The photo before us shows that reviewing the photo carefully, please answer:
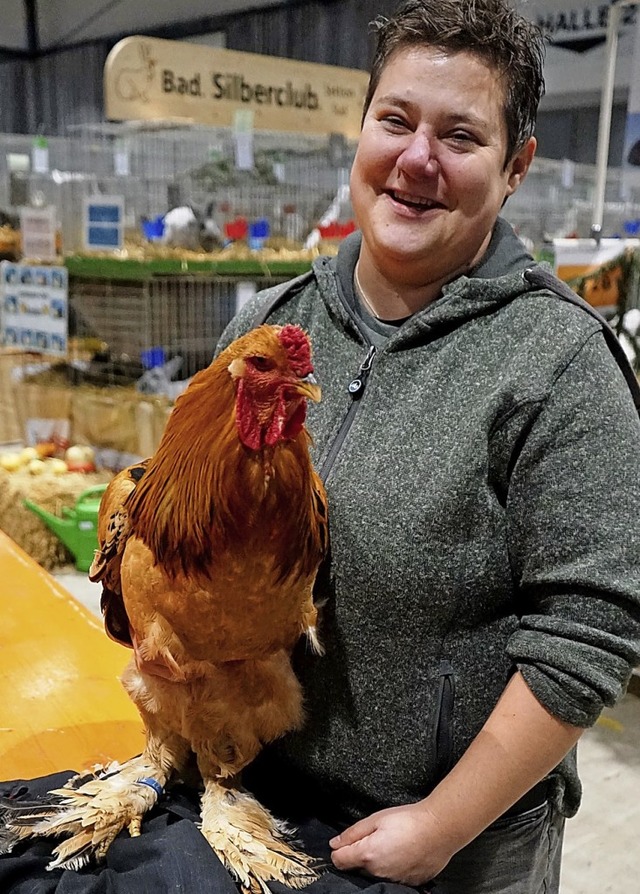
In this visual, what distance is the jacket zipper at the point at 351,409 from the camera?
1.16m

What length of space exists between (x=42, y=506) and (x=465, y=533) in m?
3.07

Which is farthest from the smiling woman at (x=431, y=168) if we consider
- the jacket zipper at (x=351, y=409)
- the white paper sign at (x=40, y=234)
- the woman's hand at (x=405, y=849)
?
the white paper sign at (x=40, y=234)

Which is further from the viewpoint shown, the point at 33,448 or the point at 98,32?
the point at 98,32

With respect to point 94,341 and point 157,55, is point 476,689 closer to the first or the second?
point 157,55

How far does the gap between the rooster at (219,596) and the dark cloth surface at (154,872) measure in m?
0.02

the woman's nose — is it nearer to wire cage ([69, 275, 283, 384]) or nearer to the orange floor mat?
the orange floor mat

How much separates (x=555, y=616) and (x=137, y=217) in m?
4.04

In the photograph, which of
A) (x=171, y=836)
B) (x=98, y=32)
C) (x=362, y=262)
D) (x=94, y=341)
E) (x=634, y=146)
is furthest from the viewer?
(x=98, y=32)

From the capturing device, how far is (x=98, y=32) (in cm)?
1224

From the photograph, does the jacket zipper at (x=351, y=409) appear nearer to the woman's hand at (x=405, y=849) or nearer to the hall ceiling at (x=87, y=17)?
the woman's hand at (x=405, y=849)

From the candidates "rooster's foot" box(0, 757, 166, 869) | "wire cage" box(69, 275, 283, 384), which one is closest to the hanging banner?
"wire cage" box(69, 275, 283, 384)

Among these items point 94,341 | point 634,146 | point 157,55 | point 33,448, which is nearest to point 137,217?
point 94,341

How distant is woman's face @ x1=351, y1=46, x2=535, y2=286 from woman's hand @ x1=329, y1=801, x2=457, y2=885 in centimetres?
73

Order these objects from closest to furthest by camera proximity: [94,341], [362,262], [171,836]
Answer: [171,836]
[362,262]
[94,341]
